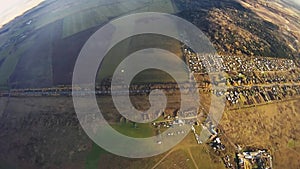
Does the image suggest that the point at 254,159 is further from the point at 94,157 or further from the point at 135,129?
the point at 94,157

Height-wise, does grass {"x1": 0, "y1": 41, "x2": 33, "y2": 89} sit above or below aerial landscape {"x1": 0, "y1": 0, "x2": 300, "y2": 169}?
above

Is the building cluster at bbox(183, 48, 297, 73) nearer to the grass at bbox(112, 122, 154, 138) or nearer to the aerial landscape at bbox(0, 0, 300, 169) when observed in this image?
the aerial landscape at bbox(0, 0, 300, 169)

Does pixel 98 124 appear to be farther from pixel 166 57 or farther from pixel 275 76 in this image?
pixel 275 76

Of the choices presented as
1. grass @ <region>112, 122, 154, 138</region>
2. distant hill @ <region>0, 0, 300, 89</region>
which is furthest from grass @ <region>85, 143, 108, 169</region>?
distant hill @ <region>0, 0, 300, 89</region>

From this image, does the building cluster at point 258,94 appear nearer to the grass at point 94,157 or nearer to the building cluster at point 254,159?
the building cluster at point 254,159

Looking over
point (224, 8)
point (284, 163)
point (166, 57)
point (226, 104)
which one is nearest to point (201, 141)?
point (226, 104)

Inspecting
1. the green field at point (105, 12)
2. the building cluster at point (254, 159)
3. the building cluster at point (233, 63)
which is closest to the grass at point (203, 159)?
the building cluster at point (254, 159)

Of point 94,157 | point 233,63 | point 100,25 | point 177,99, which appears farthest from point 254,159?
point 100,25
